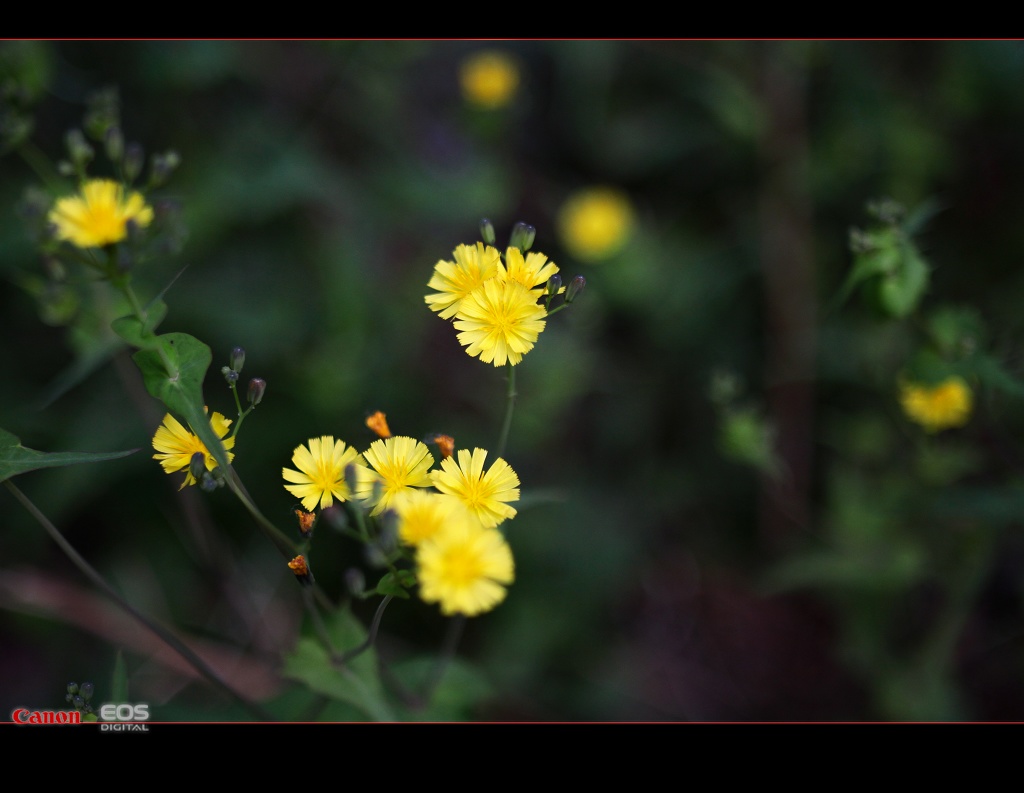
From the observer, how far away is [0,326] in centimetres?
434

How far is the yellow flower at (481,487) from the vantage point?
6.76ft

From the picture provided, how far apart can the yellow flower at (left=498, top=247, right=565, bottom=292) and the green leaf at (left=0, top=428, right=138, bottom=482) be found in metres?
1.10

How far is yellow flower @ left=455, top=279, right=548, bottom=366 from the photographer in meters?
2.06

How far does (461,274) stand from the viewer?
2193 millimetres

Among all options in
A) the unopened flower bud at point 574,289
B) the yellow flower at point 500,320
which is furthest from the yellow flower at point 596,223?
the yellow flower at point 500,320

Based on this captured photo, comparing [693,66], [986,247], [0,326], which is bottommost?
[0,326]

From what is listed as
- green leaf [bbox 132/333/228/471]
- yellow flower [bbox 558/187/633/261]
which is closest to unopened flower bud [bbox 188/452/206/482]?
green leaf [bbox 132/333/228/471]

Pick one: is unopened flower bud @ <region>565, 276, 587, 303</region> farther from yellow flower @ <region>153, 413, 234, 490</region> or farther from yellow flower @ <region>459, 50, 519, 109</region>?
yellow flower @ <region>459, 50, 519, 109</region>

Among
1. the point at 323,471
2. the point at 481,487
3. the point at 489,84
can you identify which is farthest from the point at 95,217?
the point at 489,84

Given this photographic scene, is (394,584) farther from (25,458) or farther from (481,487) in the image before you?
(25,458)

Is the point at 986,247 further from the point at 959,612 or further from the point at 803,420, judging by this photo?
the point at 959,612

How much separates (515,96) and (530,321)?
4065 millimetres

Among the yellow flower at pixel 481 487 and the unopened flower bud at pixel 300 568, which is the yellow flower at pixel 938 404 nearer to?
the yellow flower at pixel 481 487
